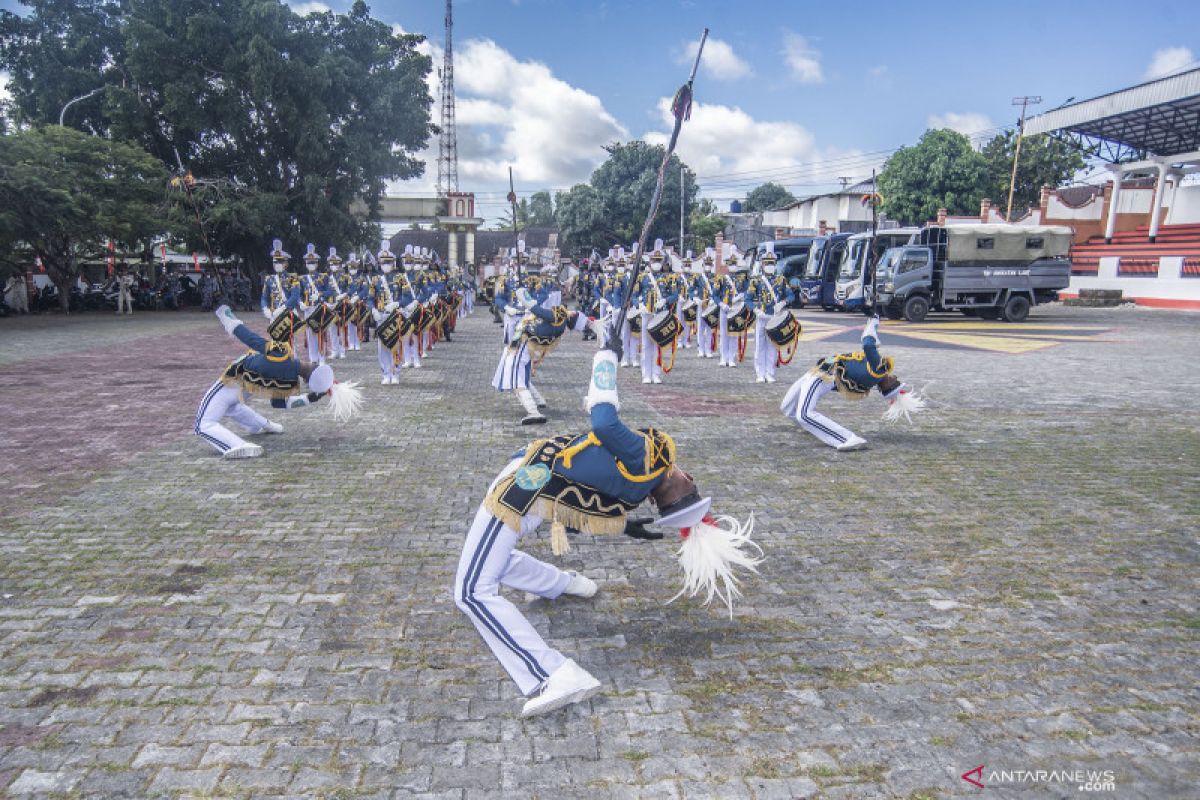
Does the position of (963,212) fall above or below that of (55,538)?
above

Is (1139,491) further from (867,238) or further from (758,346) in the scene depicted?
(867,238)

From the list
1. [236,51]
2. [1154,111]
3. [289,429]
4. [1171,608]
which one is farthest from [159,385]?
[1154,111]

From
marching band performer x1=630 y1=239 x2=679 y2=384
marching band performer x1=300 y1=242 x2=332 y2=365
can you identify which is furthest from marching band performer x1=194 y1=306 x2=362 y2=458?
marching band performer x1=300 y1=242 x2=332 y2=365

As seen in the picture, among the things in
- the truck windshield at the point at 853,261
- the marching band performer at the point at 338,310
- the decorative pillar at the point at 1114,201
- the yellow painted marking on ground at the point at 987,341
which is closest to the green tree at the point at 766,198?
the decorative pillar at the point at 1114,201

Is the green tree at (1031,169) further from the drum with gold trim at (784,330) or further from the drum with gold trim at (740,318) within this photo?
the drum with gold trim at (784,330)

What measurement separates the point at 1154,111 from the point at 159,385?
3361 cm

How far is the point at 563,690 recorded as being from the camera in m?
3.19

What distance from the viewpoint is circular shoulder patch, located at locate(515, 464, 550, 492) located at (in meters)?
3.45

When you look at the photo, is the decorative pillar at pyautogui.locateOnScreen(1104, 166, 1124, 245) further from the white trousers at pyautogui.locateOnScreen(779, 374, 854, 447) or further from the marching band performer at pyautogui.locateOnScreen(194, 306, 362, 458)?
the marching band performer at pyautogui.locateOnScreen(194, 306, 362, 458)

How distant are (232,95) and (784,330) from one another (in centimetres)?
2374

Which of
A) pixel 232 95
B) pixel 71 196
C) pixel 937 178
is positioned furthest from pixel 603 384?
pixel 937 178

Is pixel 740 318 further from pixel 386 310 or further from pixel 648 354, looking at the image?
pixel 386 310

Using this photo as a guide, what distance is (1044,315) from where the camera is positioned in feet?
86.0

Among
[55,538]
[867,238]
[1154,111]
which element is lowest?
[55,538]
